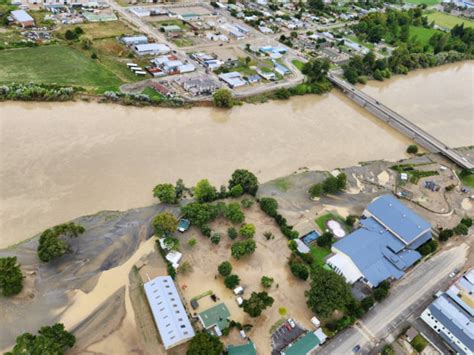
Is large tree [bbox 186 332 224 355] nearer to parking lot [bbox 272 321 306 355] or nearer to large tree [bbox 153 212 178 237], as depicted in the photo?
parking lot [bbox 272 321 306 355]

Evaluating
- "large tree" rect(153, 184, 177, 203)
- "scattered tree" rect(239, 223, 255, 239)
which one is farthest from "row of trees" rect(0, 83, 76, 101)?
"scattered tree" rect(239, 223, 255, 239)

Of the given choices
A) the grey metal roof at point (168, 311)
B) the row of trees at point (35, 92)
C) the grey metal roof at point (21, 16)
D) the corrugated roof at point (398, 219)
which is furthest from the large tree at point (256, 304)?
the grey metal roof at point (21, 16)

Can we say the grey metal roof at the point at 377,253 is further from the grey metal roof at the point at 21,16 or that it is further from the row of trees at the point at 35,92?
the grey metal roof at the point at 21,16

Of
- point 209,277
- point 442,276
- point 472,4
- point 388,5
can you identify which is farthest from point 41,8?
point 472,4

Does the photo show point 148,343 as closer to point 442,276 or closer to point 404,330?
point 404,330

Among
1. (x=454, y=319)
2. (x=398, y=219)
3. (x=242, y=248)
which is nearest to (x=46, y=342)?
(x=242, y=248)
